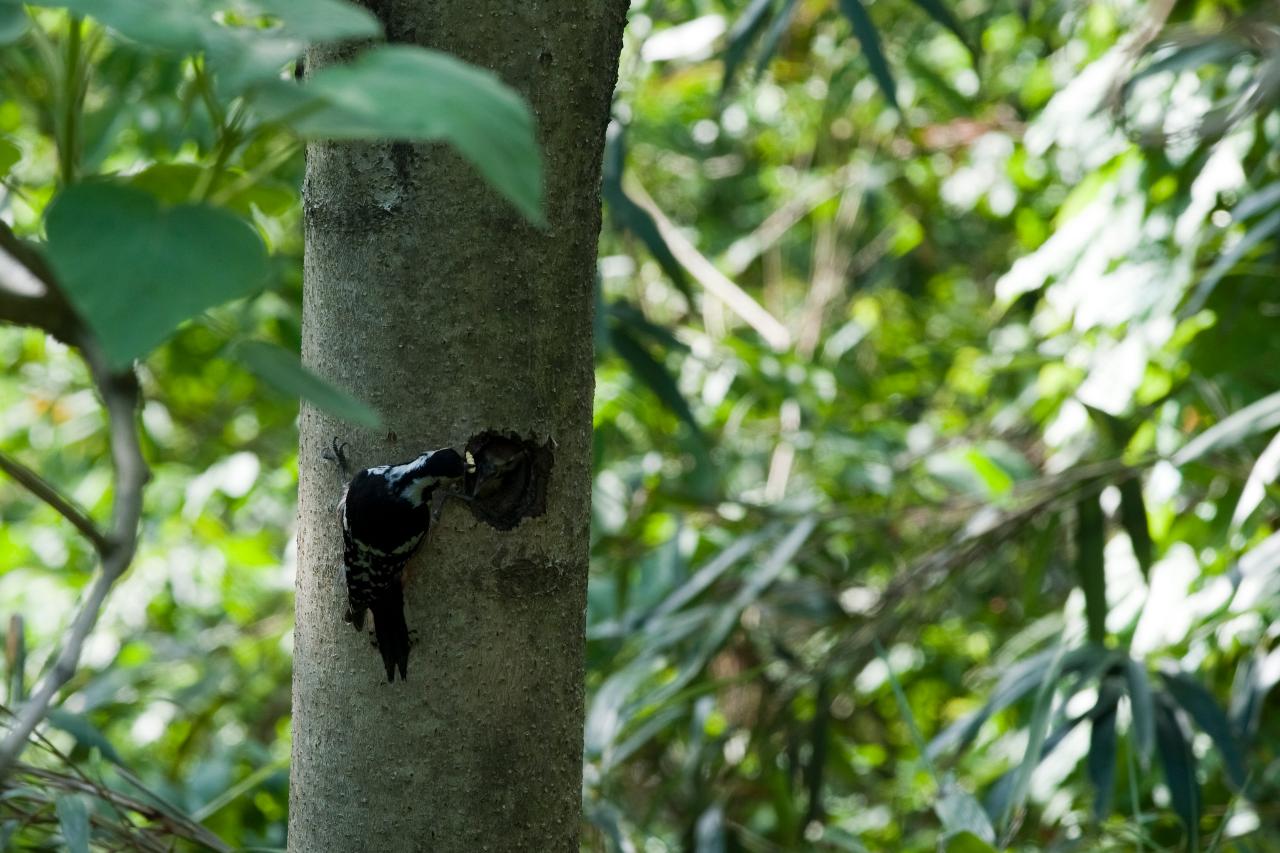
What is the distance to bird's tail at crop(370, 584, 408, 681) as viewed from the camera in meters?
0.51

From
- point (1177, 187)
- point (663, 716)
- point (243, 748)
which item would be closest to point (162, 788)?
point (243, 748)

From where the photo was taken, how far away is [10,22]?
12.0 inches

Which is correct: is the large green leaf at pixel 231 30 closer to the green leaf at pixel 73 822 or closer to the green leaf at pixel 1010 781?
the green leaf at pixel 73 822

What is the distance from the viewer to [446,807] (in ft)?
1.72

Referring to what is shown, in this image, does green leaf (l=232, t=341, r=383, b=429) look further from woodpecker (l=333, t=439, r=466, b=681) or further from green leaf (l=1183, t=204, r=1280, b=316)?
green leaf (l=1183, t=204, r=1280, b=316)

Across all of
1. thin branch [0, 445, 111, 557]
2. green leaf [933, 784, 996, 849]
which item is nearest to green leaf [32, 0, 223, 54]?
thin branch [0, 445, 111, 557]

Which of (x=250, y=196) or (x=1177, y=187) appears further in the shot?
(x=1177, y=187)

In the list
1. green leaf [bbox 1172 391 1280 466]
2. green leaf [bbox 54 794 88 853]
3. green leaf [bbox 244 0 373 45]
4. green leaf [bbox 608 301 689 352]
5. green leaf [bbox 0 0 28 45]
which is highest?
green leaf [bbox 608 301 689 352]

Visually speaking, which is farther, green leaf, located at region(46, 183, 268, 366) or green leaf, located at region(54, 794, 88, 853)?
A: green leaf, located at region(54, 794, 88, 853)

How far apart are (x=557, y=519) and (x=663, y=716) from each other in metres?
0.73

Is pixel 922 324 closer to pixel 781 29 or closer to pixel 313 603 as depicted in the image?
pixel 781 29

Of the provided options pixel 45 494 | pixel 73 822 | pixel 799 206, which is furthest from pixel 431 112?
pixel 799 206

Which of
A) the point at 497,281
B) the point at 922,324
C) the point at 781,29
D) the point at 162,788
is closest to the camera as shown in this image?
the point at 497,281

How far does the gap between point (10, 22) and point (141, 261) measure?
0.30ft
